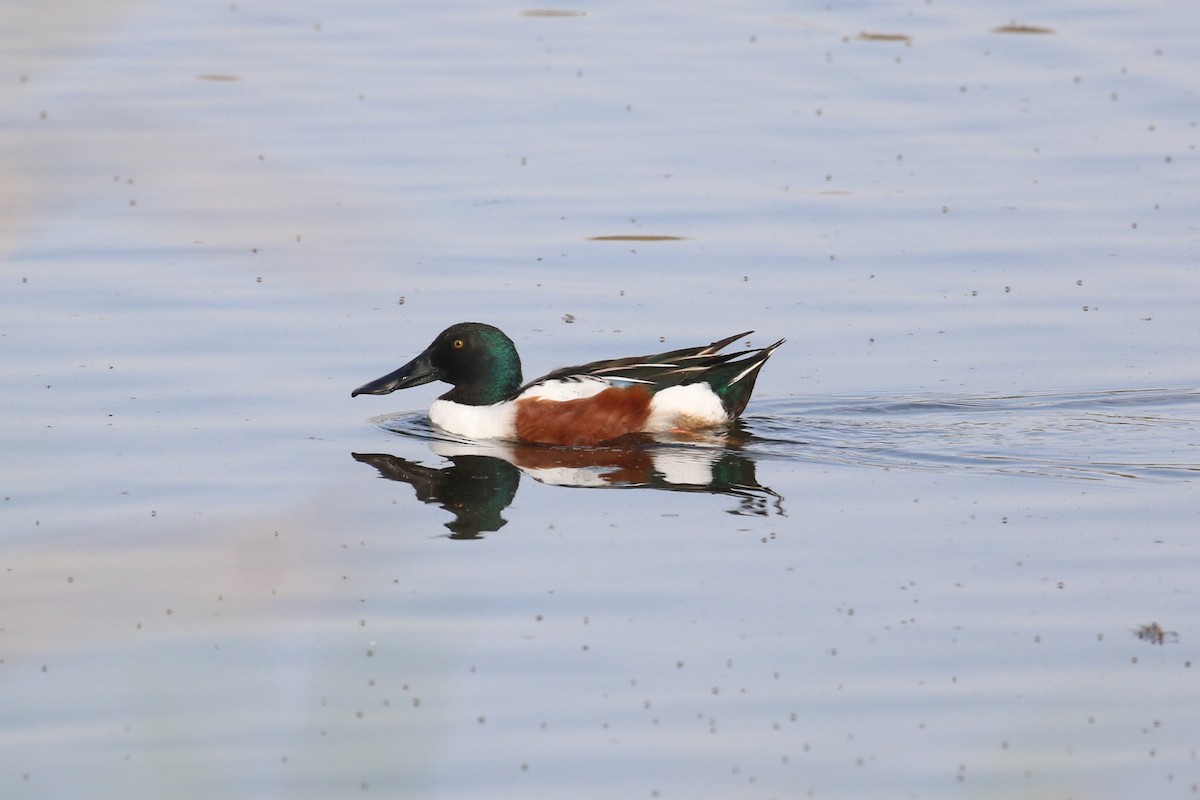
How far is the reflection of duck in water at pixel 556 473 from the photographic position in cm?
785

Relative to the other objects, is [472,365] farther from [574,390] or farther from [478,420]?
[574,390]

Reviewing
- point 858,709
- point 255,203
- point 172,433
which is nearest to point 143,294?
point 172,433

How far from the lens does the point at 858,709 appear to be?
17.6ft

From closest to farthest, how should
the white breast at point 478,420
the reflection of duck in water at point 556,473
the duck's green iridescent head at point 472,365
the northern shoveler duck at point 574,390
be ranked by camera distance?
the reflection of duck in water at point 556,473 < the northern shoveler duck at point 574,390 < the white breast at point 478,420 < the duck's green iridescent head at point 472,365

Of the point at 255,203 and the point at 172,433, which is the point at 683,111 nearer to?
the point at 172,433

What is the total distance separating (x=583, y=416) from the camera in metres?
9.18

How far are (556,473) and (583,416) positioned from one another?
691 millimetres

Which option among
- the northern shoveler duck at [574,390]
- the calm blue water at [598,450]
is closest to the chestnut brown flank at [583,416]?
the northern shoveler duck at [574,390]

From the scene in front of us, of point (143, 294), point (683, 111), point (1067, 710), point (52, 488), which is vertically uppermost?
point (683, 111)

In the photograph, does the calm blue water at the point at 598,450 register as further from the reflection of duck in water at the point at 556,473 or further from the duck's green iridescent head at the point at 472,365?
the duck's green iridescent head at the point at 472,365

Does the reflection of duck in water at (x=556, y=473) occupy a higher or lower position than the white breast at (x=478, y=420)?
lower

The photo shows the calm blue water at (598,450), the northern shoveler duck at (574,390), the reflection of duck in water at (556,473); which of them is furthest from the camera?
the northern shoveler duck at (574,390)

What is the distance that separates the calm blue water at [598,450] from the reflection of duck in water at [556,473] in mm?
45

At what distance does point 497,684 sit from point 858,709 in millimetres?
1132
